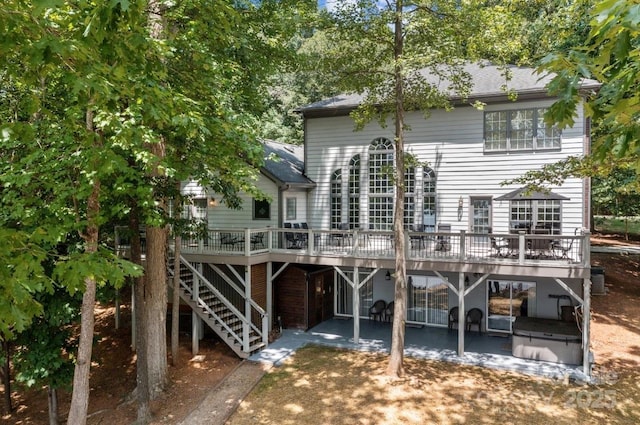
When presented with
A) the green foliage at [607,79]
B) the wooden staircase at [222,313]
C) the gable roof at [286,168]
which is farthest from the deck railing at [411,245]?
the green foliage at [607,79]

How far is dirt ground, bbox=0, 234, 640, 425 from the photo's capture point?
1019 centimetres

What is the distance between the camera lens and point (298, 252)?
13961 mm

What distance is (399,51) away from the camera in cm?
1048

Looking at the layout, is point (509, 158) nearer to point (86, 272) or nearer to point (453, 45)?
point (453, 45)

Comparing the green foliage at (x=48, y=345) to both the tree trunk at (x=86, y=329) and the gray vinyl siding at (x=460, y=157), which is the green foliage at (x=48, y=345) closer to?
the tree trunk at (x=86, y=329)

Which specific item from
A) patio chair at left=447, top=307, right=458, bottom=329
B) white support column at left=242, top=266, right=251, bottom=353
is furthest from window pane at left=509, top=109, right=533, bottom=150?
white support column at left=242, top=266, right=251, bottom=353

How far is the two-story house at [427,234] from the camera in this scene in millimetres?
12250

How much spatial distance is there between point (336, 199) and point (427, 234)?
514 cm

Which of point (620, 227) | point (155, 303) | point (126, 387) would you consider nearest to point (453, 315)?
point (155, 303)

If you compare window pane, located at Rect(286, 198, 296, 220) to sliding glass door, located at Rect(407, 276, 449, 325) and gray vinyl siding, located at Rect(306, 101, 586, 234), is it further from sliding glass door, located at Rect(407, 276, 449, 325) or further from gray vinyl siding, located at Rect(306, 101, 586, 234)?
sliding glass door, located at Rect(407, 276, 449, 325)

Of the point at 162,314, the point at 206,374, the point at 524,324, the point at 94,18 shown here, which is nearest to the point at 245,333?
the point at 206,374

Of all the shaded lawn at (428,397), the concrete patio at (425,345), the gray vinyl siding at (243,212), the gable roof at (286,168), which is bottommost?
the shaded lawn at (428,397)

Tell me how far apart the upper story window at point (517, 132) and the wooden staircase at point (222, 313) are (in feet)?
31.3

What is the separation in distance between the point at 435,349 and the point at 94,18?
12338 mm
